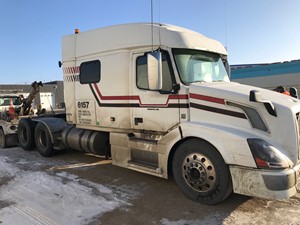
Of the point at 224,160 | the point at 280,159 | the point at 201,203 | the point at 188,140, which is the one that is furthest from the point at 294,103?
the point at 201,203

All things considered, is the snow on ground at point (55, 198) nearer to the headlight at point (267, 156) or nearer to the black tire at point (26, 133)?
the headlight at point (267, 156)

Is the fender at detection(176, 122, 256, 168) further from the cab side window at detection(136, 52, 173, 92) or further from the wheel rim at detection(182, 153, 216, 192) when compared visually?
the cab side window at detection(136, 52, 173, 92)

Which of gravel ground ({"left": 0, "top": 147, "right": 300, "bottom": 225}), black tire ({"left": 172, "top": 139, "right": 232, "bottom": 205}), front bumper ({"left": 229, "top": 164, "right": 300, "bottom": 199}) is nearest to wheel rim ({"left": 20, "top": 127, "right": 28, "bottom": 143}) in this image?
gravel ground ({"left": 0, "top": 147, "right": 300, "bottom": 225})

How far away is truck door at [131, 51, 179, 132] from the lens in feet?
A: 15.9

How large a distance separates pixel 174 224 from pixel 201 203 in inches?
32.8

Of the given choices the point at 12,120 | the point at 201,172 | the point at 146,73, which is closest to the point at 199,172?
the point at 201,172

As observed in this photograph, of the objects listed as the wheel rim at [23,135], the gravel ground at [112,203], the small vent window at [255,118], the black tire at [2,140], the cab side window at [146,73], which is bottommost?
the gravel ground at [112,203]

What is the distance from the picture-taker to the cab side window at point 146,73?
485 cm

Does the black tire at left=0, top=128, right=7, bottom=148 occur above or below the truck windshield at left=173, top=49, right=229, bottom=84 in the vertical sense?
below

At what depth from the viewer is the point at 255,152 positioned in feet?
12.6

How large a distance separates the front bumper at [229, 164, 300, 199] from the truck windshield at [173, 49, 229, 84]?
5.63ft

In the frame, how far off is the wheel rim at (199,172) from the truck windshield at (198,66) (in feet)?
4.32

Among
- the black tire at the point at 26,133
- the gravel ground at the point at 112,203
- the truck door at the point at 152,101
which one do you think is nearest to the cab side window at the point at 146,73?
→ the truck door at the point at 152,101

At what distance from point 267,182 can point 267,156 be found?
0.36m
